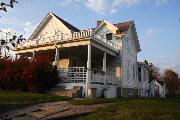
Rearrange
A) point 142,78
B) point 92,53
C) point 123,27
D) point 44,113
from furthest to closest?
1. point 142,78
2. point 123,27
3. point 92,53
4. point 44,113

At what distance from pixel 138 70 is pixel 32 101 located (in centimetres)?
2475

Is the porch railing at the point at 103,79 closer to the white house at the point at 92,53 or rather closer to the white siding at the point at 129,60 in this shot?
the white house at the point at 92,53

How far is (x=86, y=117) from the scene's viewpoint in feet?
38.8

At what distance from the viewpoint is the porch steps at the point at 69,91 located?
21172 mm

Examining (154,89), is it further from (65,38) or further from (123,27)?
(65,38)

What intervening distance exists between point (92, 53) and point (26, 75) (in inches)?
361

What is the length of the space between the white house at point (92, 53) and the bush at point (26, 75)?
1994mm

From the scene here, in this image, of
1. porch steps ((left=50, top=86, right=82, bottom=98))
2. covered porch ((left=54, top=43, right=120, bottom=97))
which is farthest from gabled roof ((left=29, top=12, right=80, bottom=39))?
porch steps ((left=50, top=86, right=82, bottom=98))

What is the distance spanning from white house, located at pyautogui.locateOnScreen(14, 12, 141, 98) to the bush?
199cm

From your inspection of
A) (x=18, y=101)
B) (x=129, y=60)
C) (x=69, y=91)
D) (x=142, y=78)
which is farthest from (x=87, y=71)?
(x=142, y=78)

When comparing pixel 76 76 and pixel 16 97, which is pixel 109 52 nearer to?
pixel 76 76

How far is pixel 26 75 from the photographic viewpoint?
72.1ft

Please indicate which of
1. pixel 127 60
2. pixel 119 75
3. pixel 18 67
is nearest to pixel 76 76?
pixel 18 67

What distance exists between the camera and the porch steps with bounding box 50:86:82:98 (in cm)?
2117
